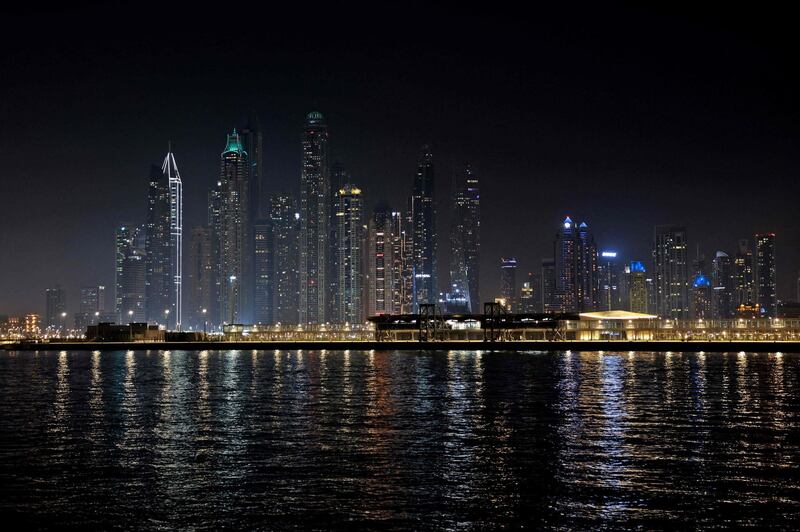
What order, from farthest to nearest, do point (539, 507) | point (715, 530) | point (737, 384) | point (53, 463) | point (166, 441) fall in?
1. point (737, 384)
2. point (166, 441)
3. point (53, 463)
4. point (539, 507)
5. point (715, 530)

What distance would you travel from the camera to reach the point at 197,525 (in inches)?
1014

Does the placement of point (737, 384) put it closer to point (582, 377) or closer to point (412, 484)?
point (582, 377)

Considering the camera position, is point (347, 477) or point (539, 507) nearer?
point (539, 507)

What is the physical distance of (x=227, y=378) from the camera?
303 feet

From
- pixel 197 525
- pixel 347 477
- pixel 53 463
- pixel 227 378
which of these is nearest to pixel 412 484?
pixel 347 477

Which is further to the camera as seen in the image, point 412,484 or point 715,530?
point 412,484

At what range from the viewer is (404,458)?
36.7 meters

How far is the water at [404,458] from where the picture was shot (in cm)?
2706

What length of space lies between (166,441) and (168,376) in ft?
184

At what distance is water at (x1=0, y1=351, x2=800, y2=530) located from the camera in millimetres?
27062

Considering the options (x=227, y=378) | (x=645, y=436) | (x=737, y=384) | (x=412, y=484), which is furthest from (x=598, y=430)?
(x=227, y=378)

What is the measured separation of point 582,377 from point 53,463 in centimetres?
6240

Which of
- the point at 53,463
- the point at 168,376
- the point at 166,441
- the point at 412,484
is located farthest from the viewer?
the point at 168,376

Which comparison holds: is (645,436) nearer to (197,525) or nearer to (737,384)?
(197,525)
